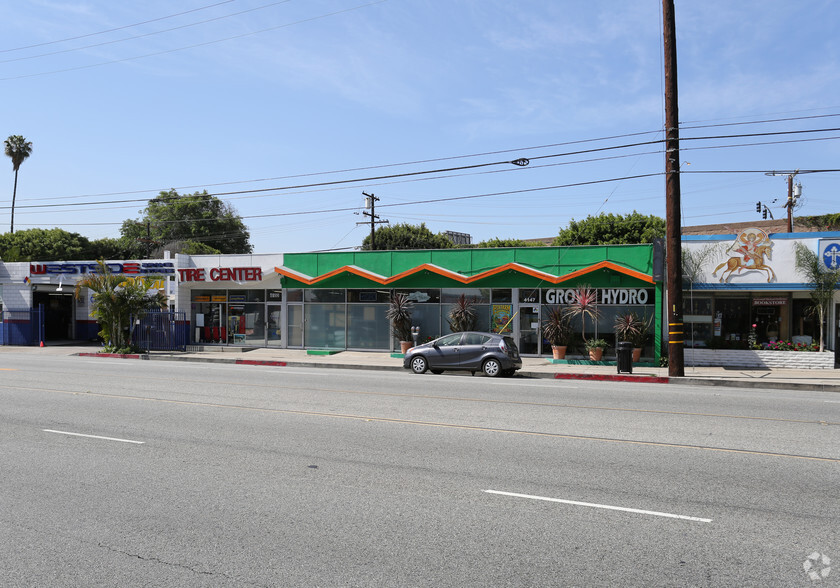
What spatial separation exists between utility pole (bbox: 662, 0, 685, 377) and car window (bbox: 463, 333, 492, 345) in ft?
18.6

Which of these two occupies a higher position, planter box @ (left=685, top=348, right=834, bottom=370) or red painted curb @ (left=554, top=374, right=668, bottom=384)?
planter box @ (left=685, top=348, right=834, bottom=370)

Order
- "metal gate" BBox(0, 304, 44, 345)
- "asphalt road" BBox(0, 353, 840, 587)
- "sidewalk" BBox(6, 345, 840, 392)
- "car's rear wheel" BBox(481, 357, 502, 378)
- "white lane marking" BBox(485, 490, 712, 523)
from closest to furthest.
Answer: "asphalt road" BBox(0, 353, 840, 587) < "white lane marking" BBox(485, 490, 712, 523) < "sidewalk" BBox(6, 345, 840, 392) < "car's rear wheel" BBox(481, 357, 502, 378) < "metal gate" BBox(0, 304, 44, 345)

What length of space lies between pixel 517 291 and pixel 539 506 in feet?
65.1

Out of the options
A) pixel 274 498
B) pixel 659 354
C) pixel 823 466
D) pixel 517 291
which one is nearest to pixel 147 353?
pixel 517 291

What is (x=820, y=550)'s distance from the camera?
16.4 feet

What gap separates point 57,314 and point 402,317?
21.8 meters

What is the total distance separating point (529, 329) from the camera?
25641 millimetres

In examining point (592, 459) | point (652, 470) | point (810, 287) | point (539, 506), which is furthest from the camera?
point (810, 287)

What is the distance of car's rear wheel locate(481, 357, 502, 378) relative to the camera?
19625mm

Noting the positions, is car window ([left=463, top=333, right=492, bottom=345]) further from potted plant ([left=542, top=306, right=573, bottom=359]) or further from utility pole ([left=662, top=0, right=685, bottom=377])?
utility pole ([left=662, top=0, right=685, bottom=377])

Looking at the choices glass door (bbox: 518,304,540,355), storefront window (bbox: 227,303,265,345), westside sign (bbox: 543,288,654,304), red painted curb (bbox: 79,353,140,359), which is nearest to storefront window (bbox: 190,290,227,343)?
storefront window (bbox: 227,303,265,345)

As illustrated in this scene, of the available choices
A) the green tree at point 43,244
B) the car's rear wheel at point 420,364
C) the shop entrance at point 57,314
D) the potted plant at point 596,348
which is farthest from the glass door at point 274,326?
the green tree at point 43,244

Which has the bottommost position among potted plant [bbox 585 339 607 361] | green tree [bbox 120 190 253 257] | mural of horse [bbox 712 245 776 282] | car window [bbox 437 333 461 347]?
potted plant [bbox 585 339 607 361]

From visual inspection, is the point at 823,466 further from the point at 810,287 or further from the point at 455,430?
the point at 810,287
